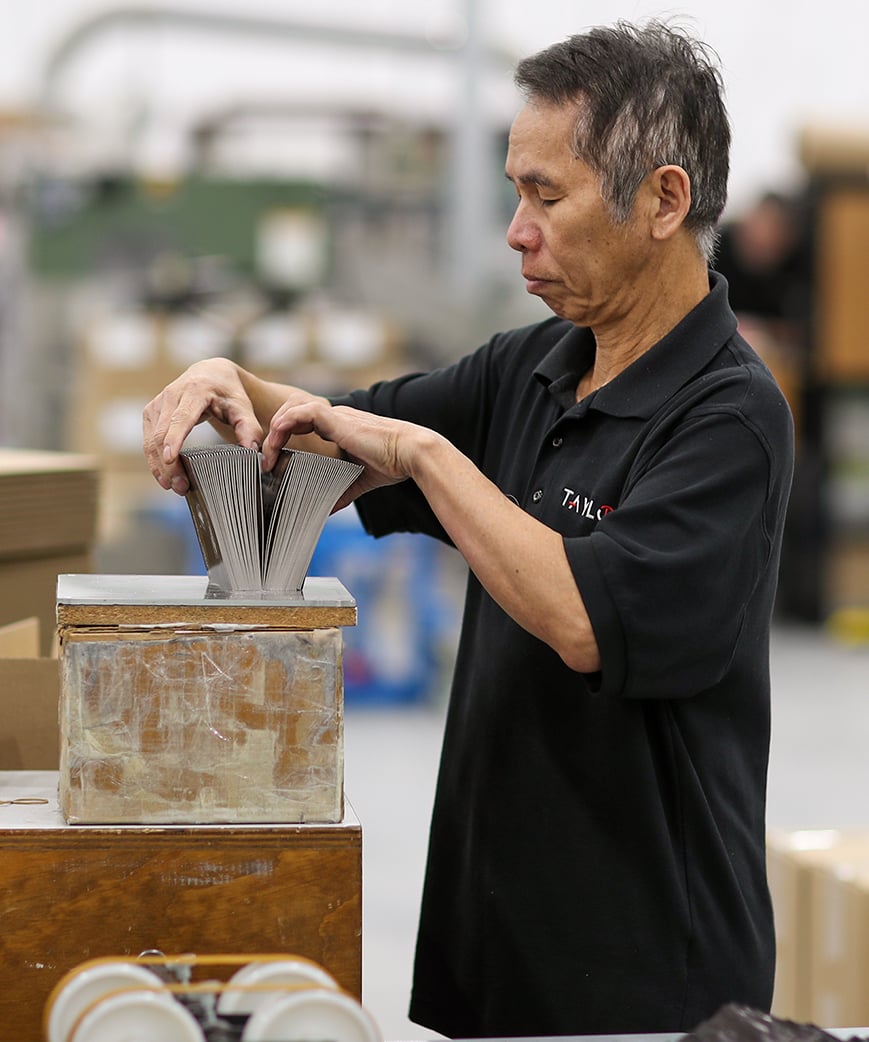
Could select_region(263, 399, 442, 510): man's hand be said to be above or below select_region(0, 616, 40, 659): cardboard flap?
above

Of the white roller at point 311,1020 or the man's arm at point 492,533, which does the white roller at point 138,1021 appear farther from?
the man's arm at point 492,533

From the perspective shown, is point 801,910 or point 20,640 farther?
point 801,910

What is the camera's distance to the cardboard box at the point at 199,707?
1.32 m

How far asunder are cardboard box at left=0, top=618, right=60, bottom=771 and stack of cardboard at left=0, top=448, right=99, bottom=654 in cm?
53

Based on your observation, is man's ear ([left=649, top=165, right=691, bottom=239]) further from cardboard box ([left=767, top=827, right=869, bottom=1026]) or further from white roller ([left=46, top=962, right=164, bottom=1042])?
cardboard box ([left=767, top=827, right=869, bottom=1026])

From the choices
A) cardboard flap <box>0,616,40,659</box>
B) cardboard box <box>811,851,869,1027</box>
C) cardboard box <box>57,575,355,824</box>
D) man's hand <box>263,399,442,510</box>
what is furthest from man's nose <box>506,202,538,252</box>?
cardboard box <box>811,851,869,1027</box>

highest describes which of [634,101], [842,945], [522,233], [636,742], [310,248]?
[310,248]

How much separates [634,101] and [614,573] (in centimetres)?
50

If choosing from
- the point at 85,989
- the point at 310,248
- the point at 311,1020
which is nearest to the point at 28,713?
the point at 85,989

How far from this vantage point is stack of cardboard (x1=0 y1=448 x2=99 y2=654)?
89.7 inches

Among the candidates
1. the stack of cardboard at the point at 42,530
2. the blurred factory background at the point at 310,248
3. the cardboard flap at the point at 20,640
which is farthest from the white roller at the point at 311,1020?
→ the blurred factory background at the point at 310,248

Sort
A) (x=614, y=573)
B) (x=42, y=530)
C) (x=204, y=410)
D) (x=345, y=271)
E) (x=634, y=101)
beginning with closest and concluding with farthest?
(x=614, y=573)
(x=634, y=101)
(x=204, y=410)
(x=42, y=530)
(x=345, y=271)

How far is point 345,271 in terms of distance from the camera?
23.6 feet

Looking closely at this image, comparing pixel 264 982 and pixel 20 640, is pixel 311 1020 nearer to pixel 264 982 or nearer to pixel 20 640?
pixel 264 982
